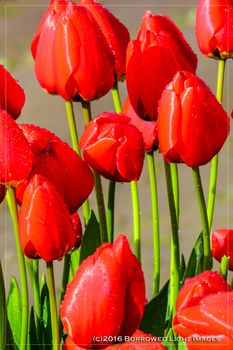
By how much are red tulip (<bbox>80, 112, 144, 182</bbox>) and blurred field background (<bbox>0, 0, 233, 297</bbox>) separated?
1.01m

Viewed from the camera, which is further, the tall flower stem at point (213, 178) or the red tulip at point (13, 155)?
the tall flower stem at point (213, 178)

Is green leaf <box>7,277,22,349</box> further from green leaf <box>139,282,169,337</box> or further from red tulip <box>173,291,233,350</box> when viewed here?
red tulip <box>173,291,233,350</box>

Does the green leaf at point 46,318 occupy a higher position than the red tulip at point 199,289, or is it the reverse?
the red tulip at point 199,289

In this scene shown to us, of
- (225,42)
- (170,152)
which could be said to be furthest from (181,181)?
(170,152)

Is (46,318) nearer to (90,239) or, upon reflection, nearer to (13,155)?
(90,239)

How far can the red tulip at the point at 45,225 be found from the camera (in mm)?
722

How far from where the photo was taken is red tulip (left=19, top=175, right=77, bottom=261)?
2.37 feet

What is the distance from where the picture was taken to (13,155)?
0.73 m

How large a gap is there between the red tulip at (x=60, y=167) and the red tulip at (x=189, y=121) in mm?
61

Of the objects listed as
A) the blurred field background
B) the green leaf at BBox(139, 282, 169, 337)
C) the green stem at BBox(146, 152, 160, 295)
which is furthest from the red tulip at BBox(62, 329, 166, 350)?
the blurred field background

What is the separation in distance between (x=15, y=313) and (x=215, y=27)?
→ 298 millimetres

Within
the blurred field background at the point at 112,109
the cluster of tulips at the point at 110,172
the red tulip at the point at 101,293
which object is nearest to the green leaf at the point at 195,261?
the cluster of tulips at the point at 110,172

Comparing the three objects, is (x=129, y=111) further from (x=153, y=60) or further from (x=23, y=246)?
(x=23, y=246)

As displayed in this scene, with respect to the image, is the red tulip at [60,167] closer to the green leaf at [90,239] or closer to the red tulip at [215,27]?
the green leaf at [90,239]
